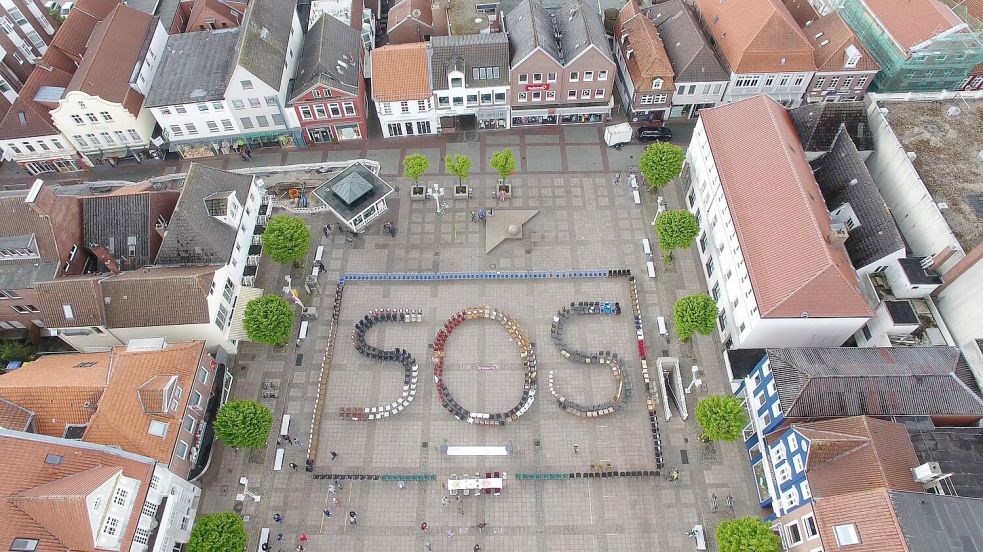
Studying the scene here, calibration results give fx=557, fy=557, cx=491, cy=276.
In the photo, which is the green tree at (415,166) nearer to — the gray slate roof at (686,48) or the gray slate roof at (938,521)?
the gray slate roof at (686,48)

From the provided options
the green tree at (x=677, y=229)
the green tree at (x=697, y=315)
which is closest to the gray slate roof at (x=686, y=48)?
the green tree at (x=677, y=229)

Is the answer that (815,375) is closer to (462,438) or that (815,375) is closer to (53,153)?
(462,438)

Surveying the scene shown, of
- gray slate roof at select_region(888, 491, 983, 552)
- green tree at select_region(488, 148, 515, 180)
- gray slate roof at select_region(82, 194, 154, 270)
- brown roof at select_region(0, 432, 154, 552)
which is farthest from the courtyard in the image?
gray slate roof at select_region(888, 491, 983, 552)

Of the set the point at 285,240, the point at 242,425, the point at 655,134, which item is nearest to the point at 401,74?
the point at 285,240

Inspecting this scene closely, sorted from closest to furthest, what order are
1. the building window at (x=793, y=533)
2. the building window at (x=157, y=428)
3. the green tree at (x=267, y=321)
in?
the building window at (x=793, y=533)
the building window at (x=157, y=428)
the green tree at (x=267, y=321)

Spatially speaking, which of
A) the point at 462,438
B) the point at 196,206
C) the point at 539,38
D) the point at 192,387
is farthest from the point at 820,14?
the point at 192,387
